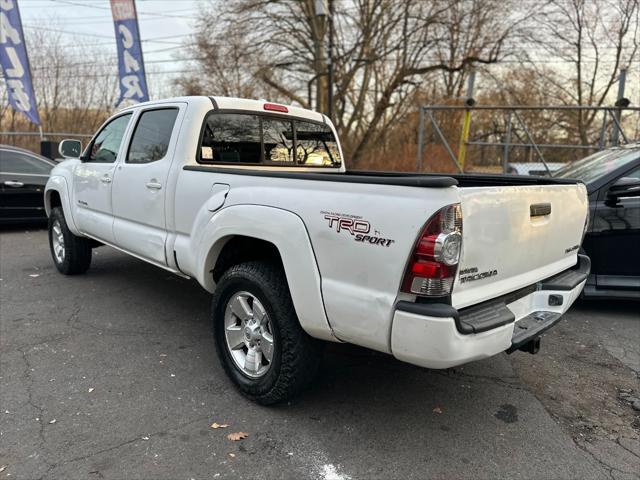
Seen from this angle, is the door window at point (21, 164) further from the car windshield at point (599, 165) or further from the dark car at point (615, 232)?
the dark car at point (615, 232)

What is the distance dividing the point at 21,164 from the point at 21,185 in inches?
19.2

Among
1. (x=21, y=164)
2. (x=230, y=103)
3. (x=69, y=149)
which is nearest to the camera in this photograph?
(x=230, y=103)

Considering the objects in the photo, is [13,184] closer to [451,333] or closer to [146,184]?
[146,184]

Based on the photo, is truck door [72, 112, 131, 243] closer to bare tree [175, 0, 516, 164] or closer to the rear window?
the rear window

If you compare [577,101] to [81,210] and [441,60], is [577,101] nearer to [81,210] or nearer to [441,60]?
[441,60]

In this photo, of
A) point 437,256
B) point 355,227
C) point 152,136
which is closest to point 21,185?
point 152,136

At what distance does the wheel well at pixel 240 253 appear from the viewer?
9.67ft

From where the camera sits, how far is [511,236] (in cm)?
234

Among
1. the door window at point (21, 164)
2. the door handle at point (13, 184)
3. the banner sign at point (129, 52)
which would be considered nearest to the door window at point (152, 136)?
the door handle at point (13, 184)

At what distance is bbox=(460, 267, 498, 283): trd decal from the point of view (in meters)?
2.14

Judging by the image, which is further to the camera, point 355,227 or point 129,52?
point 129,52

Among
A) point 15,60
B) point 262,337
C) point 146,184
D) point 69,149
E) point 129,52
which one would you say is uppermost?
point 129,52

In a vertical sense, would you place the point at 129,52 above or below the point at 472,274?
above

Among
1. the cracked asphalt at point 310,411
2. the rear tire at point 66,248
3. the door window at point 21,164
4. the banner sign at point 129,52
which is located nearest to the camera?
the cracked asphalt at point 310,411
